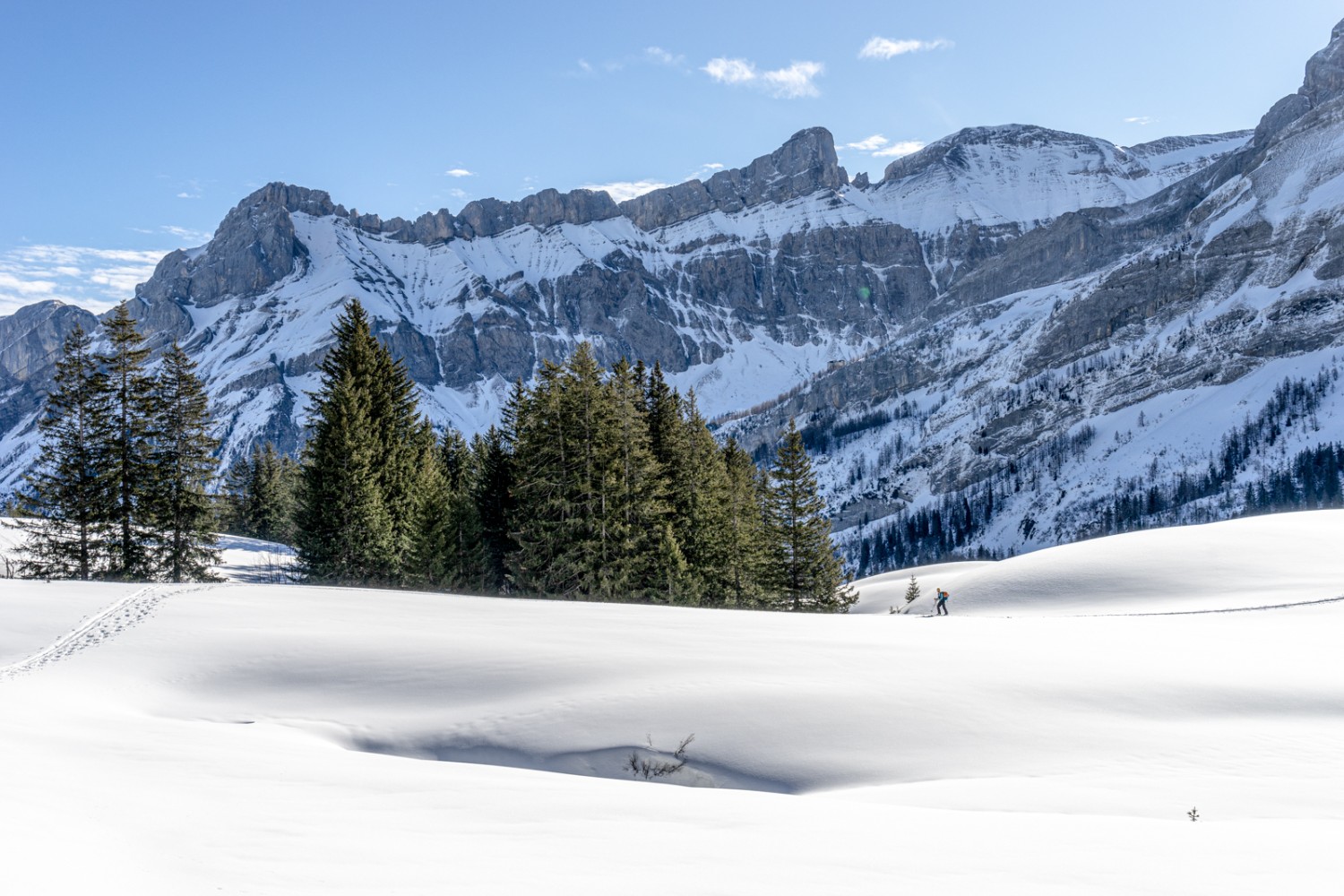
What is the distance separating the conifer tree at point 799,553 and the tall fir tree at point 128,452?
2529 centimetres

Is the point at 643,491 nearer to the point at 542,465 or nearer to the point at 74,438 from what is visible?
the point at 542,465

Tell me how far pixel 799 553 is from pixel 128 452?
2746cm

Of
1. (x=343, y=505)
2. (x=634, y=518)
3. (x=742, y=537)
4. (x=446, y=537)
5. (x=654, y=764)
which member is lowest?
(x=654, y=764)

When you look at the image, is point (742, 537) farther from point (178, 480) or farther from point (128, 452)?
point (128, 452)

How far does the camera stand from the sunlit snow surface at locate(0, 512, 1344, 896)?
5.43 meters

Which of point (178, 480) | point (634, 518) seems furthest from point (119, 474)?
point (634, 518)

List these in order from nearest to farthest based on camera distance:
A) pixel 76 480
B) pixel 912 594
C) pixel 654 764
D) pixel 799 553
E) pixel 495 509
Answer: pixel 654 764 < pixel 76 480 < pixel 495 509 < pixel 799 553 < pixel 912 594

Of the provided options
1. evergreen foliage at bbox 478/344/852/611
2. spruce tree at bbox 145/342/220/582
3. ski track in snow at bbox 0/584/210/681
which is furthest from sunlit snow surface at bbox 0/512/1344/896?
spruce tree at bbox 145/342/220/582

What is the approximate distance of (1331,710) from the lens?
12023 mm

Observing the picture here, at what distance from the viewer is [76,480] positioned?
27.1m

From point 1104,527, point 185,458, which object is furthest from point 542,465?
point 1104,527

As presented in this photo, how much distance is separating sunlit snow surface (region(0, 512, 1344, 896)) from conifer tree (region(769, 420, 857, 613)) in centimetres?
1593

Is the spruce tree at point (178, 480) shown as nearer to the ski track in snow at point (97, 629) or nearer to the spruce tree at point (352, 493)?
the spruce tree at point (352, 493)

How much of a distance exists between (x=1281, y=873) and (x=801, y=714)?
245 inches
